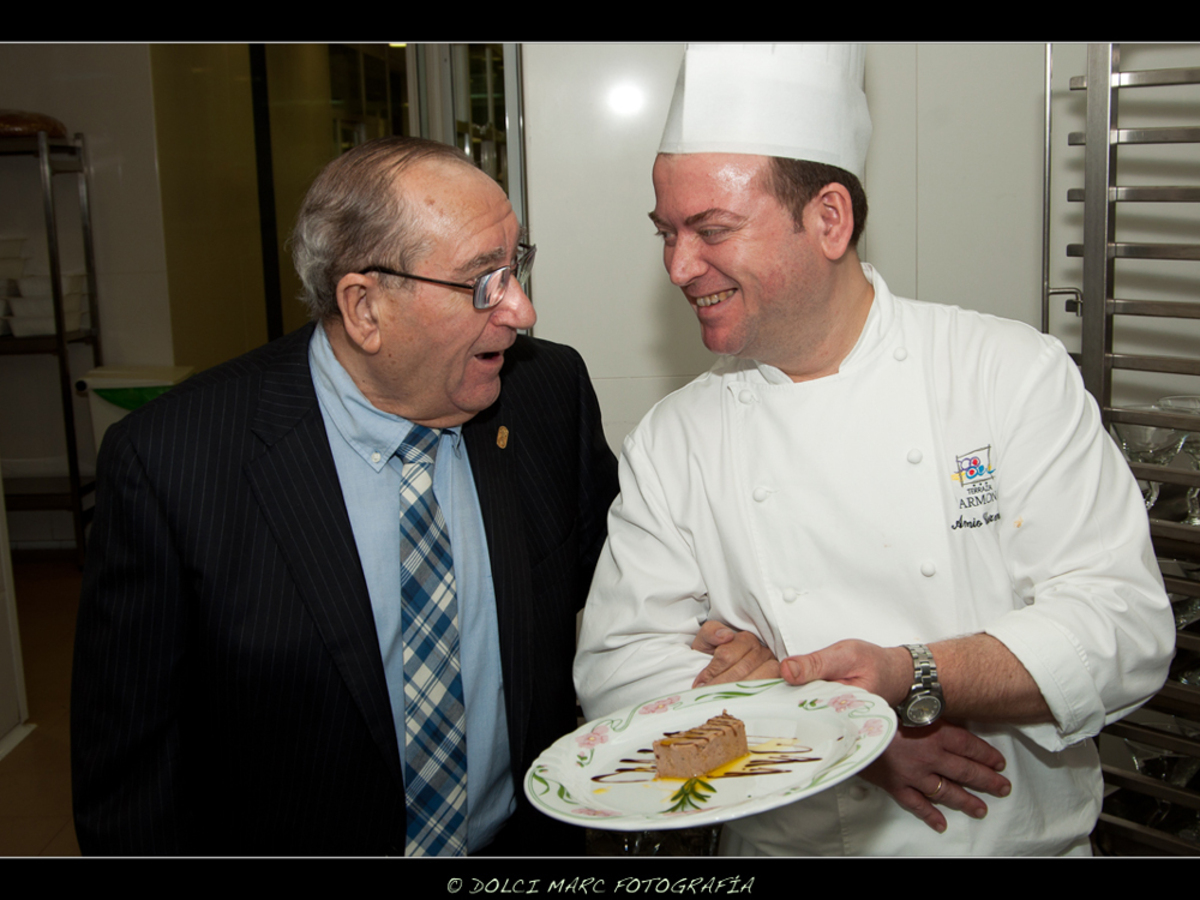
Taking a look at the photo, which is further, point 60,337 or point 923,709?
point 60,337

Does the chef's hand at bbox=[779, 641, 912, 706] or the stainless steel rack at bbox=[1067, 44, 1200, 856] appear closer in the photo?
the chef's hand at bbox=[779, 641, 912, 706]

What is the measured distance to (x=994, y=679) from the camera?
1316 mm

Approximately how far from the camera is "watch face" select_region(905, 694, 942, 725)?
130 cm

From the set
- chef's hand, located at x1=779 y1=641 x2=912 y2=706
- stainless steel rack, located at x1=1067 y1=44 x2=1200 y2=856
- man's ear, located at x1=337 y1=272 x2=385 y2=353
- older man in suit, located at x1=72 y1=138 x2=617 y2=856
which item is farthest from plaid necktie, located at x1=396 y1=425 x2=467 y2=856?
→ stainless steel rack, located at x1=1067 y1=44 x2=1200 y2=856

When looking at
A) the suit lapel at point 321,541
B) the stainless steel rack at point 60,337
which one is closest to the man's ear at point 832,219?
the suit lapel at point 321,541

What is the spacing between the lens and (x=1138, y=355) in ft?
7.37

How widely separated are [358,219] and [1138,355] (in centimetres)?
178

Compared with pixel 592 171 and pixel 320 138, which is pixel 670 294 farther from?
pixel 320 138

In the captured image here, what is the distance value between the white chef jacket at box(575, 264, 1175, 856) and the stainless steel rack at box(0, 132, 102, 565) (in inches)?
189

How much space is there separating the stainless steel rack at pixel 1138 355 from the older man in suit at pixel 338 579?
1415 millimetres

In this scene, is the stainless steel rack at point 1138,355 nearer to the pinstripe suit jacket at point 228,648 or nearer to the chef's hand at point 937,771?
the chef's hand at point 937,771

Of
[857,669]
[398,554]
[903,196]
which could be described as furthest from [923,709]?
[903,196]

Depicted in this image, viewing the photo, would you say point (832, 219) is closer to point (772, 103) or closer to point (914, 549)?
point (772, 103)

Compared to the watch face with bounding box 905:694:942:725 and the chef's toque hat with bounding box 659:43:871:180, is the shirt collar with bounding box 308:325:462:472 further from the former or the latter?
the watch face with bounding box 905:694:942:725
